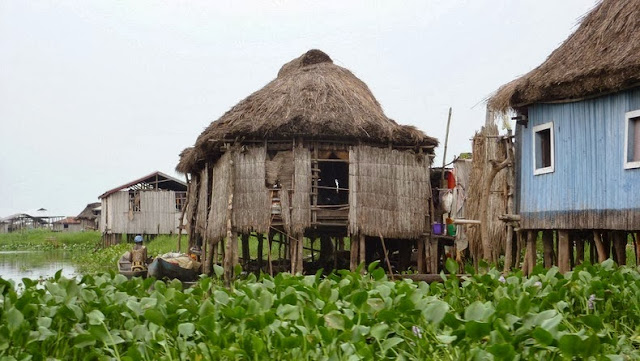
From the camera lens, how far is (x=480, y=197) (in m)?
17.1

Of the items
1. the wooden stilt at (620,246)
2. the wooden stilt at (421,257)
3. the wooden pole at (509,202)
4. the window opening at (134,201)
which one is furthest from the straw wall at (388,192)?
the window opening at (134,201)

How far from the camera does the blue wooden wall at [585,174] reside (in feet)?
34.2

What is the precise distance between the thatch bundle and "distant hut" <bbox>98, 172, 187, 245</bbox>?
18.4 meters

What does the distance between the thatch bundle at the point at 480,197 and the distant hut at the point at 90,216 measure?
39.5m

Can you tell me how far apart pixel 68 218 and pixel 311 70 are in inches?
1944

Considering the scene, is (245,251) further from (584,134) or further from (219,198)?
(584,134)

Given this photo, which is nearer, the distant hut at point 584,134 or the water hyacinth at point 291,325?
the water hyacinth at point 291,325

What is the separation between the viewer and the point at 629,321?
5965mm

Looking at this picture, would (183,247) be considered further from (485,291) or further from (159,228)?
(485,291)

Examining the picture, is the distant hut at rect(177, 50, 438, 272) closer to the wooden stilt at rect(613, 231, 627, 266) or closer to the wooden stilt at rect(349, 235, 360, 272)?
the wooden stilt at rect(349, 235, 360, 272)

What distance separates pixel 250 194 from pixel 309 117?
2045 mm

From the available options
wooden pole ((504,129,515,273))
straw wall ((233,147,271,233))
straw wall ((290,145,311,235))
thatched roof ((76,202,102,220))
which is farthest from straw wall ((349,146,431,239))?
thatched roof ((76,202,102,220))

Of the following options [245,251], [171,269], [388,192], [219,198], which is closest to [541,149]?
[388,192]

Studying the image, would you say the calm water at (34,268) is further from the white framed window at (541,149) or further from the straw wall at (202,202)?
the white framed window at (541,149)
